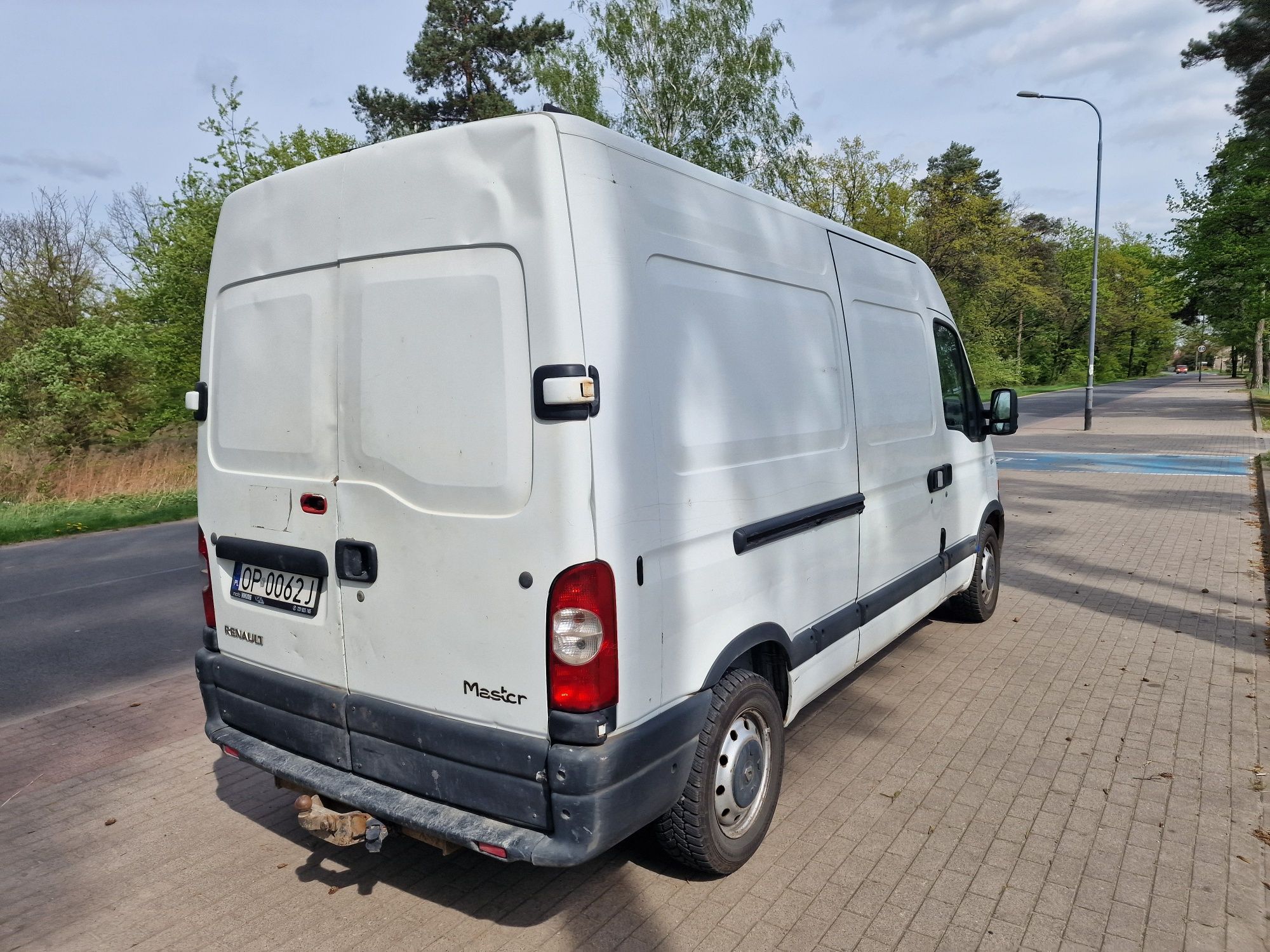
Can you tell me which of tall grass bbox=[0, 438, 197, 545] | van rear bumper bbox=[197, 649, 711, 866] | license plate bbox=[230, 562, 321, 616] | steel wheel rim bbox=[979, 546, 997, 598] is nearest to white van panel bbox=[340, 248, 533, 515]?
license plate bbox=[230, 562, 321, 616]

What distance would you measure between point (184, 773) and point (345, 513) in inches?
87.3

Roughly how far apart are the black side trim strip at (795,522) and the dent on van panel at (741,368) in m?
0.24

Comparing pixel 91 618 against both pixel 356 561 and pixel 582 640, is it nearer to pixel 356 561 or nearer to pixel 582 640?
pixel 356 561

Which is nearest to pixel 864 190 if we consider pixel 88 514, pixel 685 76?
pixel 685 76

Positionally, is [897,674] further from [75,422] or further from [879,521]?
[75,422]

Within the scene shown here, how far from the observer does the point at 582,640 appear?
8.38 ft

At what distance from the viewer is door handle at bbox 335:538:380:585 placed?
9.48ft

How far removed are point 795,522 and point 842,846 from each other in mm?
1284

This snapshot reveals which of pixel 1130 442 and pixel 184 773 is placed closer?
pixel 184 773

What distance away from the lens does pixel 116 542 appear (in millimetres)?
11141

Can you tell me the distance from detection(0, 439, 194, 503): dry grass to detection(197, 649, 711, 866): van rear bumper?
48.2 feet

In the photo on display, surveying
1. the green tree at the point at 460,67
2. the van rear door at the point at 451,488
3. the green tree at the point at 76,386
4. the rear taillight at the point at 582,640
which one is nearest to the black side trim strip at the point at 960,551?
the rear taillight at the point at 582,640

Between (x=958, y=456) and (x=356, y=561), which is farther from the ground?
(x=958, y=456)

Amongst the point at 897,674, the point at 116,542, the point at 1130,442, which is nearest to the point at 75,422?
the point at 116,542
